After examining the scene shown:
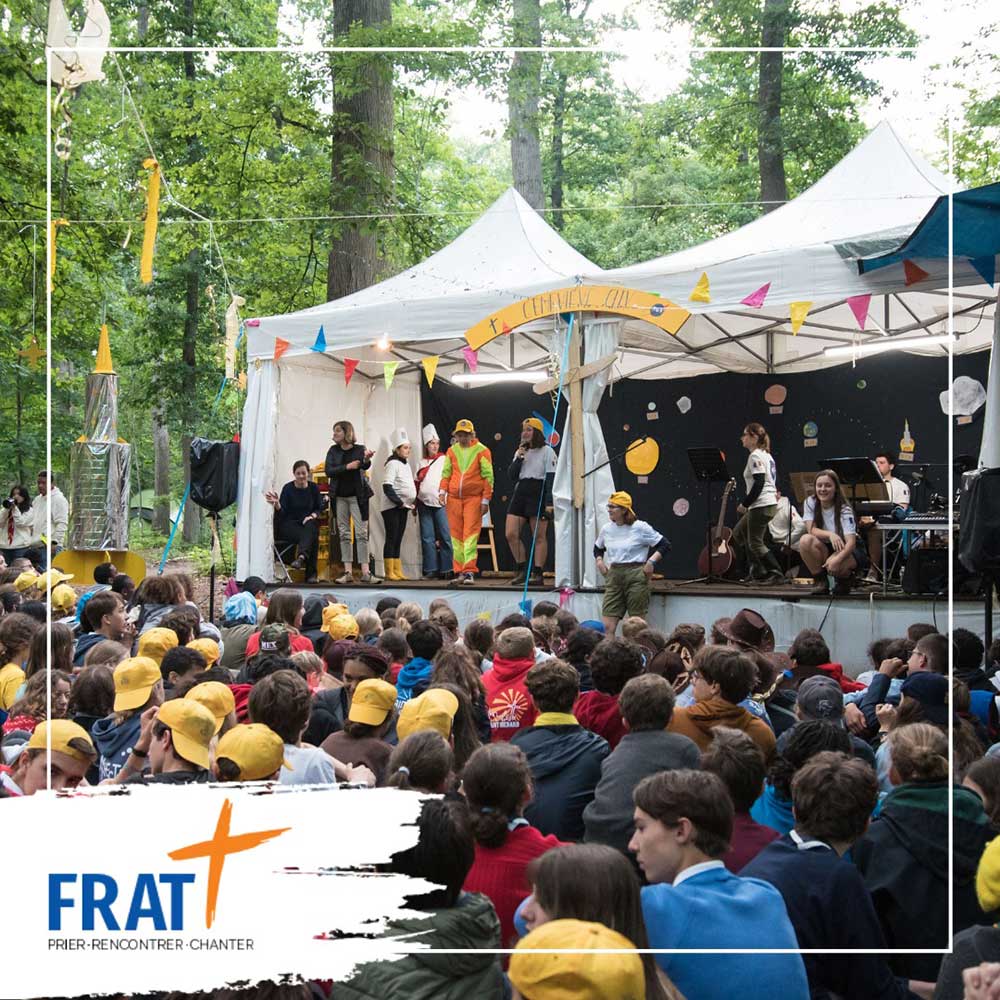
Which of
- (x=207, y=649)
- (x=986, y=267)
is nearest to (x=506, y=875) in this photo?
(x=207, y=649)

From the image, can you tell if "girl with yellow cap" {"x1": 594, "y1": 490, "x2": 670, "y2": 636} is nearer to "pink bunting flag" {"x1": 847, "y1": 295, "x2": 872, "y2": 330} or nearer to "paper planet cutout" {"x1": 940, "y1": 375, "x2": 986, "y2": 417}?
"pink bunting flag" {"x1": 847, "y1": 295, "x2": 872, "y2": 330}

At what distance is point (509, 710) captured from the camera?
16.5 feet

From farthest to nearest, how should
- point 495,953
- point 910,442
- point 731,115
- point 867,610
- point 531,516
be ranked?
point 731,115
point 910,442
point 531,516
point 867,610
point 495,953

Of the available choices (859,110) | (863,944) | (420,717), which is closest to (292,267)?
(859,110)

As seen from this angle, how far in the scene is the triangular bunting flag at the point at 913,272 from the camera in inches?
340

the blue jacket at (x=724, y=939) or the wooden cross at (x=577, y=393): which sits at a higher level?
the wooden cross at (x=577, y=393)

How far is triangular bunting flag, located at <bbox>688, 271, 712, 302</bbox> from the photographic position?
409 inches

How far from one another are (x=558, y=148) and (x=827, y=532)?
16484 mm

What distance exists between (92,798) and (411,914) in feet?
3.22

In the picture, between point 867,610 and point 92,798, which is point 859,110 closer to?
point 867,610

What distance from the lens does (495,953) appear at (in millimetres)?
2236

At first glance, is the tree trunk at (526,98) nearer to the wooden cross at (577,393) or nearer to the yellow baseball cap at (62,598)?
the wooden cross at (577,393)

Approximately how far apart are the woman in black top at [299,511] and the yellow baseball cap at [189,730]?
9.29 metres

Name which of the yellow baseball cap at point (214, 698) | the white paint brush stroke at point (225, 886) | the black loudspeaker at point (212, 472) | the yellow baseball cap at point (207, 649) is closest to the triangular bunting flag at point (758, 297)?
the black loudspeaker at point (212, 472)
